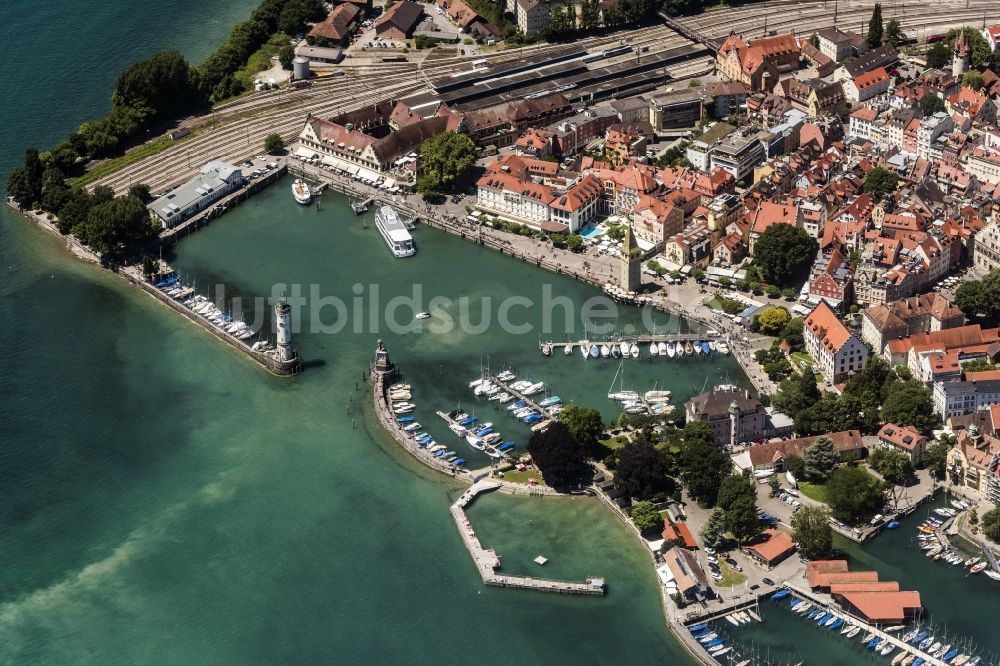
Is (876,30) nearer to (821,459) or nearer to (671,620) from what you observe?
(821,459)

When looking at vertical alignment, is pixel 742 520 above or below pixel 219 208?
below

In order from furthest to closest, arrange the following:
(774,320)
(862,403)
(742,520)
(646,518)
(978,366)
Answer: (774,320), (978,366), (862,403), (646,518), (742,520)

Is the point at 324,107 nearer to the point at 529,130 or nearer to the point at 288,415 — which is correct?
the point at 529,130

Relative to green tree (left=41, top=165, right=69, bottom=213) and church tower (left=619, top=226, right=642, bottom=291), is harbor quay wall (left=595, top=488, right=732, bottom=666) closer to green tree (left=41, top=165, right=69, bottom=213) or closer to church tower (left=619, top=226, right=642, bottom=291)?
church tower (left=619, top=226, right=642, bottom=291)

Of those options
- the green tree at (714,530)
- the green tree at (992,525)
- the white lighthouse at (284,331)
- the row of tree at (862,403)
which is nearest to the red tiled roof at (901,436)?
the row of tree at (862,403)

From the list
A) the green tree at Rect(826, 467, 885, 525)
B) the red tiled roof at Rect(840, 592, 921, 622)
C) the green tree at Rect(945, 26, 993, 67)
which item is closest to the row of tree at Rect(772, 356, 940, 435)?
the green tree at Rect(826, 467, 885, 525)

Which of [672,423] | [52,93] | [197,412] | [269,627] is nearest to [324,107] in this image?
[52,93]

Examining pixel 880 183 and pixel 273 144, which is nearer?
pixel 880 183

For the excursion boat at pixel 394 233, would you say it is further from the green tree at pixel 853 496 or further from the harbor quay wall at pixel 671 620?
the green tree at pixel 853 496

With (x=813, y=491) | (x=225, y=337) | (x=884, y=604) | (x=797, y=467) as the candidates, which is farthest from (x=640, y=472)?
(x=225, y=337)
